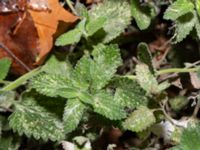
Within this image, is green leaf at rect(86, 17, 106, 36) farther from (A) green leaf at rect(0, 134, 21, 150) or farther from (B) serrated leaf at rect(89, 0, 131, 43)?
(A) green leaf at rect(0, 134, 21, 150)

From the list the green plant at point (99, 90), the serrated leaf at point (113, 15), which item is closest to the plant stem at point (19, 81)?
the green plant at point (99, 90)

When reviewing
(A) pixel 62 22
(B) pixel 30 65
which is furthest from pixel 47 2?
(B) pixel 30 65

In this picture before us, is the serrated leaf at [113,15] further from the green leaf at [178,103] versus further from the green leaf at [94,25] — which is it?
the green leaf at [178,103]

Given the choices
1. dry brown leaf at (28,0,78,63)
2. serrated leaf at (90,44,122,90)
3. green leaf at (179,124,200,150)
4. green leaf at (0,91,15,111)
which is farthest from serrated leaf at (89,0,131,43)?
green leaf at (179,124,200,150)

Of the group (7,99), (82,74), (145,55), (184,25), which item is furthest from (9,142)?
(184,25)

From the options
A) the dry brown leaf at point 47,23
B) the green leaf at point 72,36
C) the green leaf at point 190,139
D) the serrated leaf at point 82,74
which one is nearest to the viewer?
the green leaf at point 190,139

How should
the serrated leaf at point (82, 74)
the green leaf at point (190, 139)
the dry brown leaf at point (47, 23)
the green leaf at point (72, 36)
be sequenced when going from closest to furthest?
the green leaf at point (190, 139) < the serrated leaf at point (82, 74) < the green leaf at point (72, 36) < the dry brown leaf at point (47, 23)
